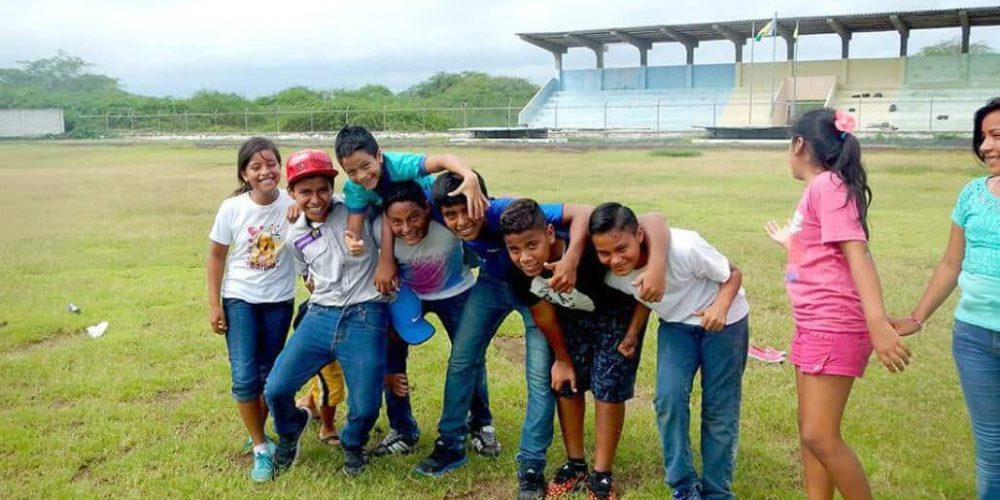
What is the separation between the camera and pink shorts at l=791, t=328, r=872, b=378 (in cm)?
302

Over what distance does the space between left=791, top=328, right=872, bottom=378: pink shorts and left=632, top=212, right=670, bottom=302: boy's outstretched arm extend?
1.78 ft

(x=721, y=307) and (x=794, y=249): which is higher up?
(x=794, y=249)

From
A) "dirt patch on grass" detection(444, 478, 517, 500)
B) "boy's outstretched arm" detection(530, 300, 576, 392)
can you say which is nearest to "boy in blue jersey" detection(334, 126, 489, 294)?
"boy's outstretched arm" detection(530, 300, 576, 392)

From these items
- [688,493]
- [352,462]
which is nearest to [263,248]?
[352,462]

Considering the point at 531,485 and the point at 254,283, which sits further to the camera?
the point at 254,283

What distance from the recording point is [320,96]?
59250mm

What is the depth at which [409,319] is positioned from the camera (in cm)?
397

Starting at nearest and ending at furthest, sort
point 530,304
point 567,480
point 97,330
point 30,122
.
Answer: point 530,304 < point 567,480 < point 97,330 < point 30,122

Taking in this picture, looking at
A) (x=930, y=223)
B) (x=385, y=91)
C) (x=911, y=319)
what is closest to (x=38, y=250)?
(x=911, y=319)

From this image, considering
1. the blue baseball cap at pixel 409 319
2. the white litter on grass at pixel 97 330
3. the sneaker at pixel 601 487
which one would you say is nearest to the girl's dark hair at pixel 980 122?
the sneaker at pixel 601 487

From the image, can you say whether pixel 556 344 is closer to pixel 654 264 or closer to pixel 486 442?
pixel 654 264

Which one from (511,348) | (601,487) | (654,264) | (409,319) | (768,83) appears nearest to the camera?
(654,264)

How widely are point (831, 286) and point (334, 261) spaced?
209 centimetres

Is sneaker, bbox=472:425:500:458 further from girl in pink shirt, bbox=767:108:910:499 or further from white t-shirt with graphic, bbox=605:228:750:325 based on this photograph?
girl in pink shirt, bbox=767:108:910:499
